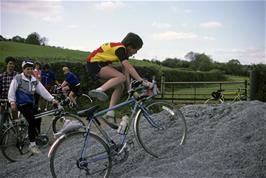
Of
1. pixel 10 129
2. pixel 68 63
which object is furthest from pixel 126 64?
pixel 68 63

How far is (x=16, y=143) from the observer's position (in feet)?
24.5

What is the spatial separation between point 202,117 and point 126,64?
258 cm

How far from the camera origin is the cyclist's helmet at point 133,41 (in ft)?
18.8

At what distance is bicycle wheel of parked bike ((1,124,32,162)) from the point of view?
23.9ft

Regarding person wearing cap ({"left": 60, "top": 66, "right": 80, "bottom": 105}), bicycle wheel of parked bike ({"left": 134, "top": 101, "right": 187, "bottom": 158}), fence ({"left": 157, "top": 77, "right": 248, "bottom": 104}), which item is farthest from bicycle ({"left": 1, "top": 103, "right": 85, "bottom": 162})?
fence ({"left": 157, "top": 77, "right": 248, "bottom": 104})

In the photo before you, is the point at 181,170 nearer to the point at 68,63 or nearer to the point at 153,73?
the point at 68,63

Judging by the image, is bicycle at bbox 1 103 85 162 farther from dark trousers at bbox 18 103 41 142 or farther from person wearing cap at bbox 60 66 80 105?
person wearing cap at bbox 60 66 80 105

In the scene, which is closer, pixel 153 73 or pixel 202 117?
pixel 202 117

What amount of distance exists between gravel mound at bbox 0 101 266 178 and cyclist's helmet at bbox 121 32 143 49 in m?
1.62

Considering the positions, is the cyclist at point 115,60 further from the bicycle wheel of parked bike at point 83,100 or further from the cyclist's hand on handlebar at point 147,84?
the bicycle wheel of parked bike at point 83,100

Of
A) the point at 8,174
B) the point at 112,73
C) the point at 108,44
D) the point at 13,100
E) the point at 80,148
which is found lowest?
the point at 8,174

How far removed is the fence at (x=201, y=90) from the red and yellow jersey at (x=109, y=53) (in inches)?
441

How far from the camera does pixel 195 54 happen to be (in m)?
71.9

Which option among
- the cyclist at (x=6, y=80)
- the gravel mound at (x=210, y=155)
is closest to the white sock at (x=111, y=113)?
the gravel mound at (x=210, y=155)
